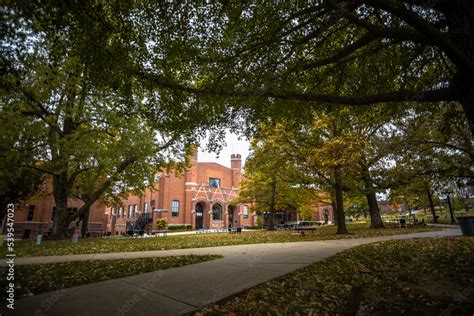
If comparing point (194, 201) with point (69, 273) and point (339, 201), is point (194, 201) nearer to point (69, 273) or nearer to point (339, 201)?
point (339, 201)

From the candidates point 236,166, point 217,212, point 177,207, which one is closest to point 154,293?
point 177,207

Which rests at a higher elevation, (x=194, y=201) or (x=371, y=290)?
(x=194, y=201)

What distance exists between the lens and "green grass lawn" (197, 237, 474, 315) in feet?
11.9

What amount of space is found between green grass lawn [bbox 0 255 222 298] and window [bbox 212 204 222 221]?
4244cm

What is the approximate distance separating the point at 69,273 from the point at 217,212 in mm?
44509

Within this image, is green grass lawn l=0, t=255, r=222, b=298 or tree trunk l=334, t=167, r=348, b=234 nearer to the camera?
green grass lawn l=0, t=255, r=222, b=298

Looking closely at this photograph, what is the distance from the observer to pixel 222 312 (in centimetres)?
350

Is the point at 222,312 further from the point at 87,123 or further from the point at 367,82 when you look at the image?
the point at 87,123

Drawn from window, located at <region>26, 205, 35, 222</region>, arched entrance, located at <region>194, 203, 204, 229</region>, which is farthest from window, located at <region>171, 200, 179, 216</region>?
window, located at <region>26, 205, 35, 222</region>

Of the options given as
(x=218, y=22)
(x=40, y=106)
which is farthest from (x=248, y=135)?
(x=40, y=106)

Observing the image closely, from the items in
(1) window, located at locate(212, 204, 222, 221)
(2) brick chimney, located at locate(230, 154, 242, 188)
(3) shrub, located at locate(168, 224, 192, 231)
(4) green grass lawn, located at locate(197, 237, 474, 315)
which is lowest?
(3) shrub, located at locate(168, 224, 192, 231)

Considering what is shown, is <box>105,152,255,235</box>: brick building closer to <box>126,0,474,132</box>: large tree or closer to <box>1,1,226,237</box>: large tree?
<box>1,1,226,237</box>: large tree

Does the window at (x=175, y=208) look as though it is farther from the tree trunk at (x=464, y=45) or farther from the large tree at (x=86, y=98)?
the tree trunk at (x=464, y=45)

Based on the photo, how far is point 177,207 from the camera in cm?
4503
